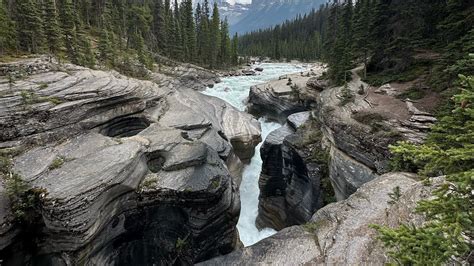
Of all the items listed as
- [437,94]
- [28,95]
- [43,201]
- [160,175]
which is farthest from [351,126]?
[28,95]

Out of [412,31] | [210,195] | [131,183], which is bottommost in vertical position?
[210,195]

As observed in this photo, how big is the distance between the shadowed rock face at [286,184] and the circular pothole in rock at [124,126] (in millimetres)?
10698

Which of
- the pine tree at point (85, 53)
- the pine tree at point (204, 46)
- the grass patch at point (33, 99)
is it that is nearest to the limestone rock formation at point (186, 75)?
the pine tree at point (85, 53)

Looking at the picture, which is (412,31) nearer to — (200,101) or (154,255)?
(200,101)

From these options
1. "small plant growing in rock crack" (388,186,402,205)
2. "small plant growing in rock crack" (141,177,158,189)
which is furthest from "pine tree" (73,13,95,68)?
"small plant growing in rock crack" (388,186,402,205)

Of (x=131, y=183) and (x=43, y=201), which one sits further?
(x=131, y=183)

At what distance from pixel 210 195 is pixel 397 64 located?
20.2m

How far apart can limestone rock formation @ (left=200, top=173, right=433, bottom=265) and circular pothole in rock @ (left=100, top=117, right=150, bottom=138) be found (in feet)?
43.5

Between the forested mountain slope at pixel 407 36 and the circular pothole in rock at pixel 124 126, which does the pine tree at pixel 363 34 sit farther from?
the circular pothole in rock at pixel 124 126

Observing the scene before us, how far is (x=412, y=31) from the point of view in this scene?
23.7m

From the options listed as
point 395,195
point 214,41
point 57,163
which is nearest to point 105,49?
point 57,163

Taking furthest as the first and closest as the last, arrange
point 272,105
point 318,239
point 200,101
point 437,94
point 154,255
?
point 272,105 → point 200,101 → point 437,94 → point 154,255 → point 318,239

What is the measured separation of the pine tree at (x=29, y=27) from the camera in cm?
2955

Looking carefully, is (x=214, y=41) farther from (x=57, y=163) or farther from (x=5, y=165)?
(x=5, y=165)
